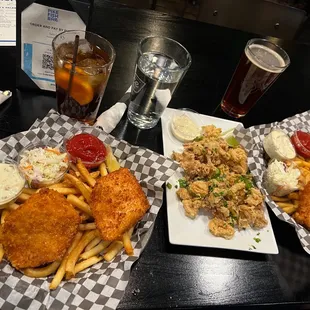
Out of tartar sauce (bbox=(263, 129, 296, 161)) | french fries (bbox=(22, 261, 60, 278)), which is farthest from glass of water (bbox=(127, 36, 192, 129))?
french fries (bbox=(22, 261, 60, 278))

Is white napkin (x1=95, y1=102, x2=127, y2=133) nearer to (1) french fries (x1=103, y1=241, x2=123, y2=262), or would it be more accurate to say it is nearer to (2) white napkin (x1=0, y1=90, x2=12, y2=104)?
(2) white napkin (x1=0, y1=90, x2=12, y2=104)

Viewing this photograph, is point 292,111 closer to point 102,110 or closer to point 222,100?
point 222,100

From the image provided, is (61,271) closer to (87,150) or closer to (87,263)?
(87,263)

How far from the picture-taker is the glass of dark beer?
2.28 meters

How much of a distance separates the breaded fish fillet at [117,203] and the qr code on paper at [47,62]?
0.71 metres

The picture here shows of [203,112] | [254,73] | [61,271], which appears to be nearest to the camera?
[61,271]

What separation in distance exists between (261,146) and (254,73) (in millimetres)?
449

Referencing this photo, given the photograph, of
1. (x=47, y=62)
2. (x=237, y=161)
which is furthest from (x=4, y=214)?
(x=237, y=161)

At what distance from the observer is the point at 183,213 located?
1813 millimetres

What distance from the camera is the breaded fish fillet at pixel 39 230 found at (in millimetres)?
1422

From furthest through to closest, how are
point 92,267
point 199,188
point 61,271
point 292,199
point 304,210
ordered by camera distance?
point 292,199, point 304,210, point 199,188, point 92,267, point 61,271

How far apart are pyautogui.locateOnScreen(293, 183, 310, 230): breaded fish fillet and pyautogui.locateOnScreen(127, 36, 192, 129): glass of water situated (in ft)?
2.97

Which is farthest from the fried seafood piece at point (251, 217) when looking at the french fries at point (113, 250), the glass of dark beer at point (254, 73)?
the glass of dark beer at point (254, 73)

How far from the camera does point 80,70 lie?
69.9 inches
